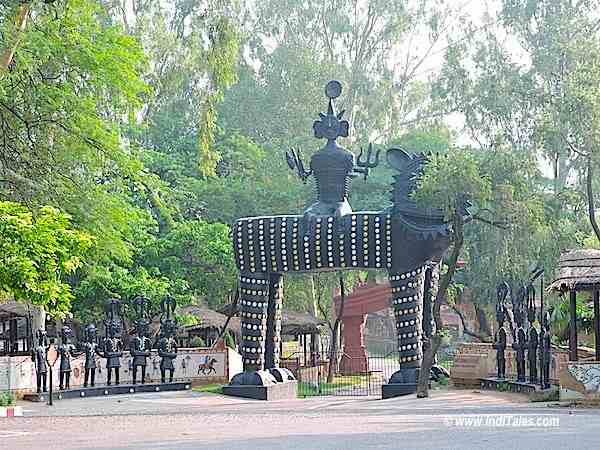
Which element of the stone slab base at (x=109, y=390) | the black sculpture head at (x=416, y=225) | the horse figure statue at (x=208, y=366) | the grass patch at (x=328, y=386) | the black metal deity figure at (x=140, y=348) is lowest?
the grass patch at (x=328, y=386)

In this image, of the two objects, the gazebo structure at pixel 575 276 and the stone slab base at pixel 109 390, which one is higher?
the gazebo structure at pixel 575 276

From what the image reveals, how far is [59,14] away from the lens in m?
24.6

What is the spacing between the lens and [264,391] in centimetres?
2500

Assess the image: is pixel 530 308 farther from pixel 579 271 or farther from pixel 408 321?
pixel 579 271

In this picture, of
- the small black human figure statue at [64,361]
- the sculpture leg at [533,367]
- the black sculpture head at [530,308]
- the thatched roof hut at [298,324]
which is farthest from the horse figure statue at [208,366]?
the sculpture leg at [533,367]

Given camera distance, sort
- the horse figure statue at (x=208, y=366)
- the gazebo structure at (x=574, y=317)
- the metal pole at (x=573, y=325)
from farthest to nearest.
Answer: the horse figure statue at (x=208, y=366) < the metal pole at (x=573, y=325) < the gazebo structure at (x=574, y=317)

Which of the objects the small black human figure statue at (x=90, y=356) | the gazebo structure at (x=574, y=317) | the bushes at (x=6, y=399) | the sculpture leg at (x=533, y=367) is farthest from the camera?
the small black human figure statue at (x=90, y=356)

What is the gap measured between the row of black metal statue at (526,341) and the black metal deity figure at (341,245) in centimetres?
199

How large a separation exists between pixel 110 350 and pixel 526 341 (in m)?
10.7

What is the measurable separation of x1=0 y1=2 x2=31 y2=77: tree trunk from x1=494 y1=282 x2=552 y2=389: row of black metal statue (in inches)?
500

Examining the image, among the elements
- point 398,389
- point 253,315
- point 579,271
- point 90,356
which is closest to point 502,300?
point 398,389

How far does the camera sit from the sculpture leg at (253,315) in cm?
2559

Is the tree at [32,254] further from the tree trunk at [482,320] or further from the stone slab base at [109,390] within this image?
the tree trunk at [482,320]

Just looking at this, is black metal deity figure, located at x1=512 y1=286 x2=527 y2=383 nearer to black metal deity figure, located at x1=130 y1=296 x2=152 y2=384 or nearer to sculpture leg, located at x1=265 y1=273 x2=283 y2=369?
sculpture leg, located at x1=265 y1=273 x2=283 y2=369
